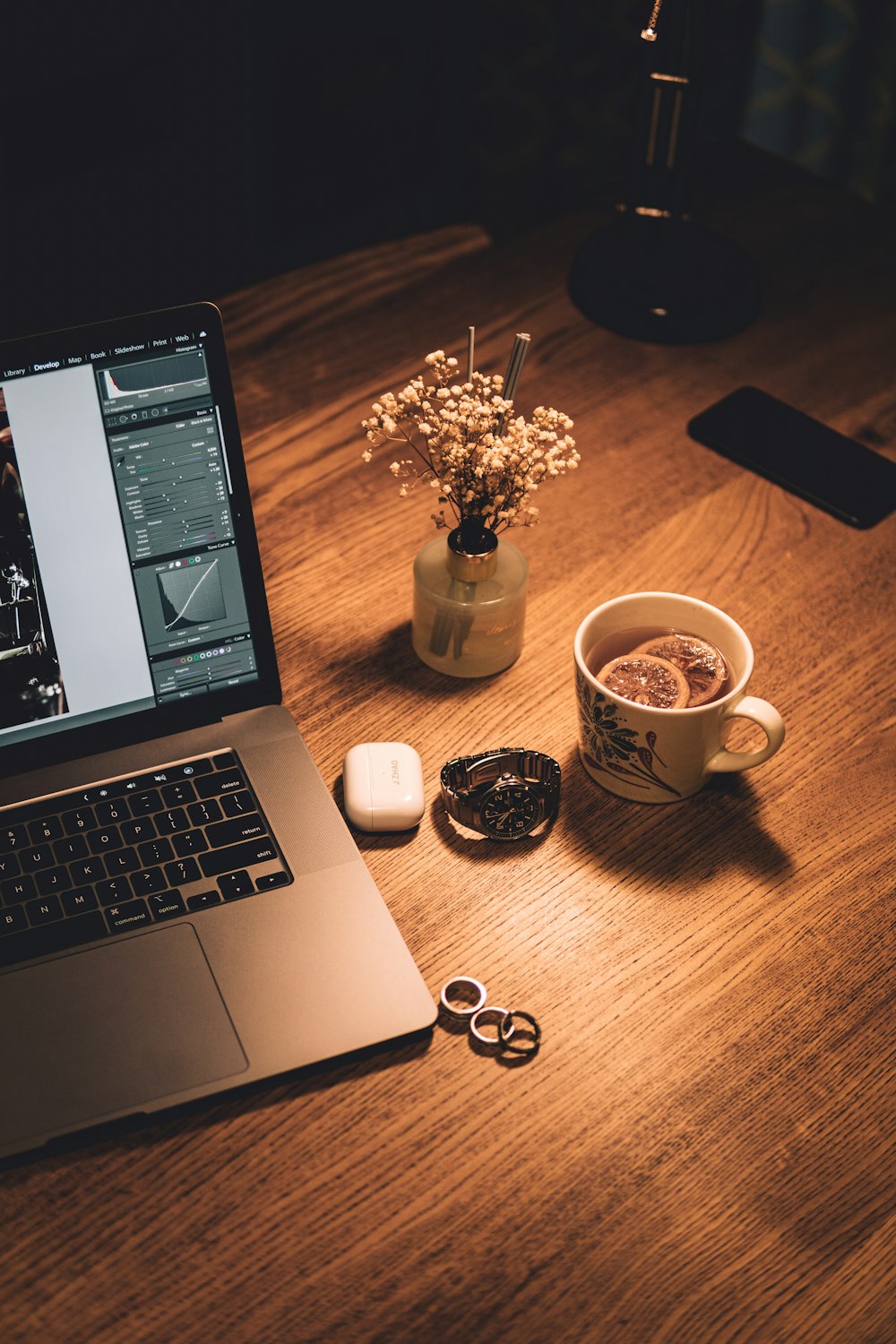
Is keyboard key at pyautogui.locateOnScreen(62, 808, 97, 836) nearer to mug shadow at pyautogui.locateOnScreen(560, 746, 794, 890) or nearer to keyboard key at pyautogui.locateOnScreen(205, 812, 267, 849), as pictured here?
keyboard key at pyautogui.locateOnScreen(205, 812, 267, 849)

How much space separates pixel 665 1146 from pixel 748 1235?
6 cm

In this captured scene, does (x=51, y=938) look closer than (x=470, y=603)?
Yes

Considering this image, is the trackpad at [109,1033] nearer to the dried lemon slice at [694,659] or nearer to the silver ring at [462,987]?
the silver ring at [462,987]

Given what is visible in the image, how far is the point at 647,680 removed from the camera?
33.9 inches

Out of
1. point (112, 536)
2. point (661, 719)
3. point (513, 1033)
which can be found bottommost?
point (513, 1033)

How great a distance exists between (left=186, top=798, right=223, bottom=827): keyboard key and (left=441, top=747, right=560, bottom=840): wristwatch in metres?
0.16

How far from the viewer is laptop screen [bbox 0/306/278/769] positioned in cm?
A: 77

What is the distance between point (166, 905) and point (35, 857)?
92 millimetres

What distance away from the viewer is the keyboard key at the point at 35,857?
787mm

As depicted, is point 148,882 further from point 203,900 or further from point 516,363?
point 516,363

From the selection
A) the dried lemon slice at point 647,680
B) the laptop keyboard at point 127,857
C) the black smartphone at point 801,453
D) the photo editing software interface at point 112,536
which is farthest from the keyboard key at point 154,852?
the black smartphone at point 801,453

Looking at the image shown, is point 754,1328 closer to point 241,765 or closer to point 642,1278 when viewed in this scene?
point 642,1278

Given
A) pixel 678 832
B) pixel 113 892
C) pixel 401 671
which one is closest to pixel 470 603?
pixel 401 671

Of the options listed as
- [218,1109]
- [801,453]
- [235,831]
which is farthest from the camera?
[801,453]
